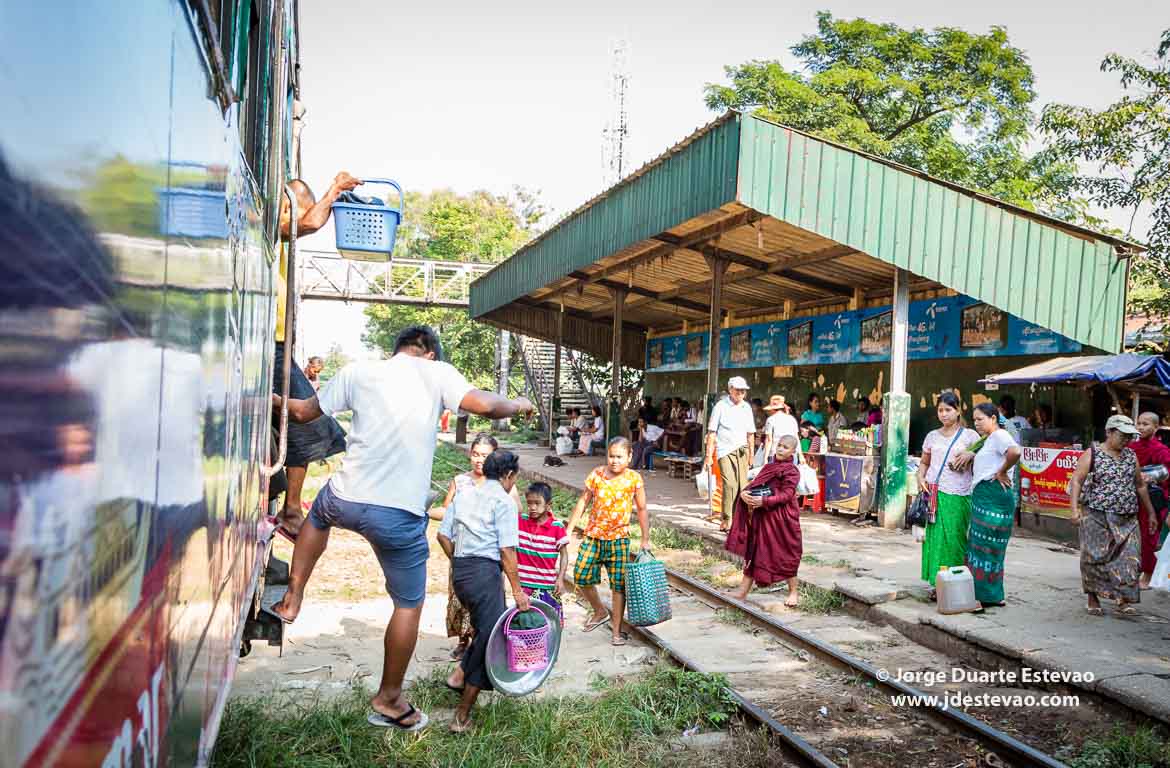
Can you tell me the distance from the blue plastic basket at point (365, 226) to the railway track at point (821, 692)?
129 inches

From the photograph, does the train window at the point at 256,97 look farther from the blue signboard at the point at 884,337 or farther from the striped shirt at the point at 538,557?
the blue signboard at the point at 884,337

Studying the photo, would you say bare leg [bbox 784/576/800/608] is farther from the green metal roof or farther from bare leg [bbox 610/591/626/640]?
the green metal roof

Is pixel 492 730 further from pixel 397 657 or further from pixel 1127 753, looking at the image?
pixel 1127 753

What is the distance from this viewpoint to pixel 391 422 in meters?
4.09

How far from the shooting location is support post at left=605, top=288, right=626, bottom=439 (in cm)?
1828

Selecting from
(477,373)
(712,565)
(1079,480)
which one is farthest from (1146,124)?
(477,373)

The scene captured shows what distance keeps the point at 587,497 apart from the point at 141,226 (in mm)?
5661

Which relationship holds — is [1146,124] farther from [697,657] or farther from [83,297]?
[83,297]

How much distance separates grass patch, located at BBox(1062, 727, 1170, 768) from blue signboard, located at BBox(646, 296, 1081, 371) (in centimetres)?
731

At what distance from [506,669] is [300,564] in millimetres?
1214

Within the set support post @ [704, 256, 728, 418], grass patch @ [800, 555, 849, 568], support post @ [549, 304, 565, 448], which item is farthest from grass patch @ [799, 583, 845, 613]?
support post @ [549, 304, 565, 448]

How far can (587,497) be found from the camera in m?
6.68

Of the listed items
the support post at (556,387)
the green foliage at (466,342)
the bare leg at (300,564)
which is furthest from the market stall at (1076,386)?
the green foliage at (466,342)

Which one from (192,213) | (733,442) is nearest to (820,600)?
(733,442)
